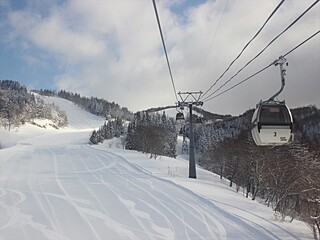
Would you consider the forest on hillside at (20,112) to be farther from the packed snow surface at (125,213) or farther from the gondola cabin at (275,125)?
the gondola cabin at (275,125)

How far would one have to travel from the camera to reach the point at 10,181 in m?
20.6

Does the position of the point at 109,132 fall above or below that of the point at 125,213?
above

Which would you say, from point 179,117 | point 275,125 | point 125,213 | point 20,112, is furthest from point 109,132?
point 275,125

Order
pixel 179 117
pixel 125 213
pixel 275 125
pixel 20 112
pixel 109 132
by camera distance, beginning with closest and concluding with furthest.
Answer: pixel 275 125, pixel 125 213, pixel 179 117, pixel 109 132, pixel 20 112

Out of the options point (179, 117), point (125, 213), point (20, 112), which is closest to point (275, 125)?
point (125, 213)

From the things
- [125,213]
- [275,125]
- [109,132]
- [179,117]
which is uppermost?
[109,132]

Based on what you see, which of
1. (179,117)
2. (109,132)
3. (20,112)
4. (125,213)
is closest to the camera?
(125,213)

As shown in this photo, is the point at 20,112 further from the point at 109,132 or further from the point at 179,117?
the point at 179,117

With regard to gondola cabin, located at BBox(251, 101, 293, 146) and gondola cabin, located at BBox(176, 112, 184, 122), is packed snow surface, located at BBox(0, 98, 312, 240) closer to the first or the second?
gondola cabin, located at BBox(251, 101, 293, 146)

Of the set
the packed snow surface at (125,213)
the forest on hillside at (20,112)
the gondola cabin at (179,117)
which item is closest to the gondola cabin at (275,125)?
the packed snow surface at (125,213)

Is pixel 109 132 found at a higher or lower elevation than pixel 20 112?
lower

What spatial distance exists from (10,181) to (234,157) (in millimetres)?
28545

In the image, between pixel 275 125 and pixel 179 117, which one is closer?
pixel 275 125

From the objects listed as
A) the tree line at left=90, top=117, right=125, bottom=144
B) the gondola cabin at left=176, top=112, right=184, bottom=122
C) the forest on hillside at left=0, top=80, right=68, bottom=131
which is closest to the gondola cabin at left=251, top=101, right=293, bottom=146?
the gondola cabin at left=176, top=112, right=184, bottom=122
